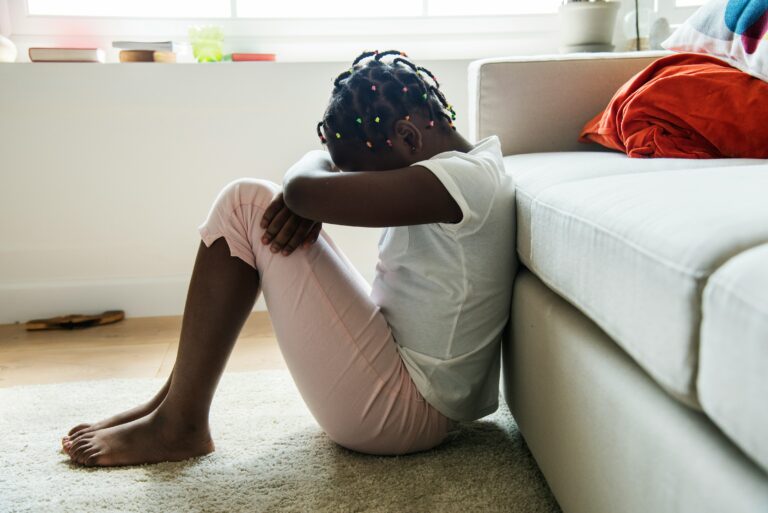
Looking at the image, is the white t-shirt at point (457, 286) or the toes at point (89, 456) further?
the toes at point (89, 456)

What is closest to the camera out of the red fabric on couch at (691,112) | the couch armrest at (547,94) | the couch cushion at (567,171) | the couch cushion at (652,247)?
the couch cushion at (652,247)

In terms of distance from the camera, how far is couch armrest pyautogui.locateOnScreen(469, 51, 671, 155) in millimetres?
1594

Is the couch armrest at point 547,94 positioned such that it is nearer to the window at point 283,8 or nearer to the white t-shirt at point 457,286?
the white t-shirt at point 457,286

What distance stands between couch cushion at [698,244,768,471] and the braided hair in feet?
1.98

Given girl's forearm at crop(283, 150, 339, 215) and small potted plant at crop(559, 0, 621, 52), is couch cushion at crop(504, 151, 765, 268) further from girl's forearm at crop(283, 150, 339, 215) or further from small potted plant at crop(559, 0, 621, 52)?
small potted plant at crop(559, 0, 621, 52)

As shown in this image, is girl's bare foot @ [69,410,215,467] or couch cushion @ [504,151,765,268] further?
girl's bare foot @ [69,410,215,467]

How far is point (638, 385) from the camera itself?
2.35 feet

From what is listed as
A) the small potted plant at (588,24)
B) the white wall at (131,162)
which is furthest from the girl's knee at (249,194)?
the small potted plant at (588,24)

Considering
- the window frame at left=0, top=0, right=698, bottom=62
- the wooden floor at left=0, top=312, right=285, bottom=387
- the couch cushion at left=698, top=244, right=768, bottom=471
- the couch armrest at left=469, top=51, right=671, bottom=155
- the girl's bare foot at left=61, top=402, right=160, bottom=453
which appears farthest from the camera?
the window frame at left=0, top=0, right=698, bottom=62

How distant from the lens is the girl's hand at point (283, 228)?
1102 millimetres

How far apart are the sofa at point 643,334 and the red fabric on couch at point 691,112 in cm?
7

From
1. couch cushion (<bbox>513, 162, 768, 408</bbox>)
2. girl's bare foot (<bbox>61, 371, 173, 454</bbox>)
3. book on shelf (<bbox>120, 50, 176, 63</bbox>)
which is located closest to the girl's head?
couch cushion (<bbox>513, 162, 768, 408</bbox>)

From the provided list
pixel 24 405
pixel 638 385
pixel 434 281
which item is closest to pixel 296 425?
pixel 434 281

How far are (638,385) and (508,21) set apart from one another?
6.56 feet
